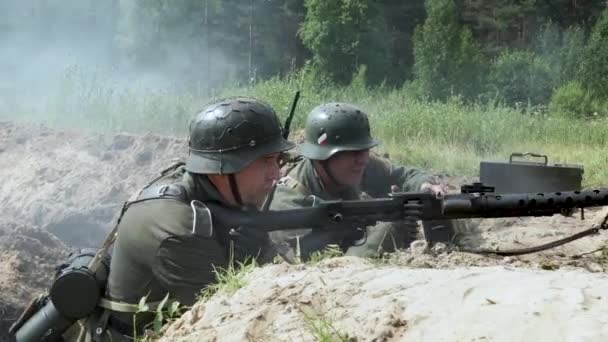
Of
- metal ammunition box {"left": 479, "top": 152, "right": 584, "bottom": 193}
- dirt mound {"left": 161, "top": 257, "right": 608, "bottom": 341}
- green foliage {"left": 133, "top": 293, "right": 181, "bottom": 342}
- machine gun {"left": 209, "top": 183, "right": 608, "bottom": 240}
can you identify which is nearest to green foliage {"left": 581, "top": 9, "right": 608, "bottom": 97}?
metal ammunition box {"left": 479, "top": 152, "right": 584, "bottom": 193}

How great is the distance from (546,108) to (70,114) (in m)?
15.9

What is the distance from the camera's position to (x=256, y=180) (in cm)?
476

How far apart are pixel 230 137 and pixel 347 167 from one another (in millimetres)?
2069

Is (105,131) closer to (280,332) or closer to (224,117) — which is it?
(224,117)

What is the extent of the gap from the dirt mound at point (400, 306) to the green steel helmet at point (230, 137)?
3.15 feet

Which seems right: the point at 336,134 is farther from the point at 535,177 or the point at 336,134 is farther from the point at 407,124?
the point at 407,124

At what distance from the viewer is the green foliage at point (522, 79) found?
32.5m

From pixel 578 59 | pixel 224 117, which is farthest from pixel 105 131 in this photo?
pixel 578 59

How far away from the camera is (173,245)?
165 inches

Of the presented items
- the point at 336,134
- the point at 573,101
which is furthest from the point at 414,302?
the point at 573,101

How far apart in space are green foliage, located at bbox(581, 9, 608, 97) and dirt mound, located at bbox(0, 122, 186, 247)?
1875 cm

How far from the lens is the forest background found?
25203mm

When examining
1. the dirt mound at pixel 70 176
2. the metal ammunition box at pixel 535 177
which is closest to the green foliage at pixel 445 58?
the dirt mound at pixel 70 176

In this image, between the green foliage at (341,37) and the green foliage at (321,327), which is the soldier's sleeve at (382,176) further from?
the green foliage at (341,37)
